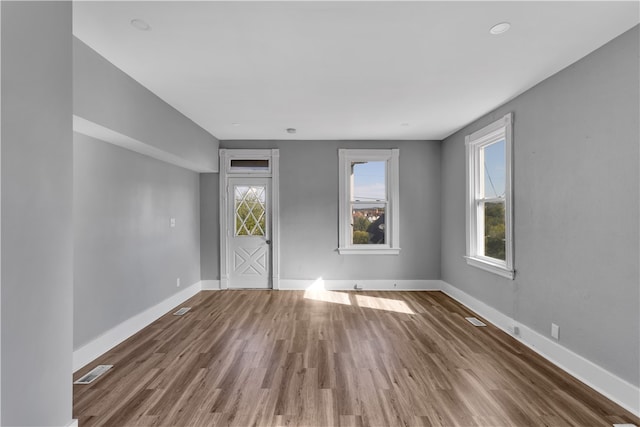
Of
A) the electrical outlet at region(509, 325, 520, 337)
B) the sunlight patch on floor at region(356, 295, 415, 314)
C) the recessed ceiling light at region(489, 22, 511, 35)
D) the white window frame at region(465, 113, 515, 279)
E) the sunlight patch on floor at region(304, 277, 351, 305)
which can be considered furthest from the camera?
the sunlight patch on floor at region(304, 277, 351, 305)

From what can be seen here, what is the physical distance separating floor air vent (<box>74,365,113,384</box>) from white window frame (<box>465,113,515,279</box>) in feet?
13.3

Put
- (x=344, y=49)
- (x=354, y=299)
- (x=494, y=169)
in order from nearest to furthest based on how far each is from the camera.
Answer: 1. (x=344, y=49)
2. (x=494, y=169)
3. (x=354, y=299)

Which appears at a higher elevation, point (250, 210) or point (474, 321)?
point (250, 210)

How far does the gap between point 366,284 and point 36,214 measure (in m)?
4.54

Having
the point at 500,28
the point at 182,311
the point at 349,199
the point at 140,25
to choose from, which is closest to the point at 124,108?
the point at 140,25

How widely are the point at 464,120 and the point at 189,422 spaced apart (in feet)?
14.3

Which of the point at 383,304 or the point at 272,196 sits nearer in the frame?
the point at 383,304

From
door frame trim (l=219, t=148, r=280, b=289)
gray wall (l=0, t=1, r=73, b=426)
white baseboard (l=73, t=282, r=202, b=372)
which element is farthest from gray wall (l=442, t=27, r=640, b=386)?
white baseboard (l=73, t=282, r=202, b=372)

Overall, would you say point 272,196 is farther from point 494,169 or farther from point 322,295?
point 494,169

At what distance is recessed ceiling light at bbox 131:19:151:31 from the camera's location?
1.96m

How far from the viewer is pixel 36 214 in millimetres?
1490

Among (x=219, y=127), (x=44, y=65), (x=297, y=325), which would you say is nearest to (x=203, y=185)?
(x=219, y=127)

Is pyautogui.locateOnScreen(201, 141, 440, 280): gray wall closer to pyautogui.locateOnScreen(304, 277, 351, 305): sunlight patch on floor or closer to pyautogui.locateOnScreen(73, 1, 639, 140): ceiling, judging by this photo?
pyautogui.locateOnScreen(304, 277, 351, 305): sunlight patch on floor

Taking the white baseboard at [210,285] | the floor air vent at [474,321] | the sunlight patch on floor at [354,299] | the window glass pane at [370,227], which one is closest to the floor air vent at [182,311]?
the white baseboard at [210,285]
